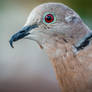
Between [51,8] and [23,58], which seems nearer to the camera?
[51,8]

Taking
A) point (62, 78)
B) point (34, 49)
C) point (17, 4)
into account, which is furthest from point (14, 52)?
point (62, 78)

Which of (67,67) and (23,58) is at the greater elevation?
(23,58)

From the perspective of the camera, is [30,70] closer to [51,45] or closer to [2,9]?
[2,9]

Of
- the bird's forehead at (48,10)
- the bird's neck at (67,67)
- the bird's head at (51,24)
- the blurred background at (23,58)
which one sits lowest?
the bird's neck at (67,67)

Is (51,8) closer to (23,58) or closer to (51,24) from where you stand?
(51,24)

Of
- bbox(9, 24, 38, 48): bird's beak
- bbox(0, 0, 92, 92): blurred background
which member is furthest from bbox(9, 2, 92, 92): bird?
bbox(0, 0, 92, 92): blurred background

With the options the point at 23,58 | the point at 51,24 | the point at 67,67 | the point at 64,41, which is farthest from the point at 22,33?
the point at 23,58

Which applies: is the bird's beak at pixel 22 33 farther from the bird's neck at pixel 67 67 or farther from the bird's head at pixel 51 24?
the bird's neck at pixel 67 67

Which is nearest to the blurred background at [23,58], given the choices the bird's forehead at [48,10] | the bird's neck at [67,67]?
the bird's neck at [67,67]
